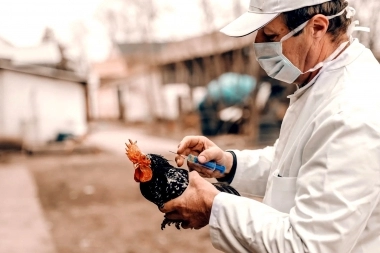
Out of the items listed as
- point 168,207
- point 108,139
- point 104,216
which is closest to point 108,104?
point 108,139

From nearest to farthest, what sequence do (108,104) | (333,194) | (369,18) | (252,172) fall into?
(333,194), (252,172), (369,18), (108,104)

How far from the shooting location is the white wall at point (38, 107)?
18.6m

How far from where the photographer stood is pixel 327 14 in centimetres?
167

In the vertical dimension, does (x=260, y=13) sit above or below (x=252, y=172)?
above

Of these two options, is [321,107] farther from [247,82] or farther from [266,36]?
[247,82]

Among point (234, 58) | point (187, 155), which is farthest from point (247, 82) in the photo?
point (187, 155)

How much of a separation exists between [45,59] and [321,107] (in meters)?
23.4

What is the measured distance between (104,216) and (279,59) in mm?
6393

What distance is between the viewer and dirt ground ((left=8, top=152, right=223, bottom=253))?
20.3 ft

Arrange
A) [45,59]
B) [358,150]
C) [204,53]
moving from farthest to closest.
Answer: [45,59] < [204,53] < [358,150]

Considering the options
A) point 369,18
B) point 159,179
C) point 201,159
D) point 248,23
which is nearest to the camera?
point 248,23

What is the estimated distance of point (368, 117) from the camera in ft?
4.85

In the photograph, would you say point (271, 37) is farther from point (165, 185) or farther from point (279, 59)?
point (165, 185)

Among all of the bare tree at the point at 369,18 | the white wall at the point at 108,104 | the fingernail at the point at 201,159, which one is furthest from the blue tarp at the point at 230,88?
the white wall at the point at 108,104
